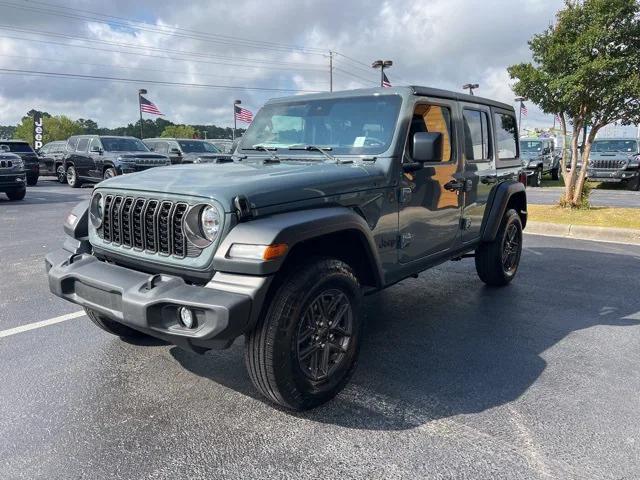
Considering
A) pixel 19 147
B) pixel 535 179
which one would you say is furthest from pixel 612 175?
pixel 19 147

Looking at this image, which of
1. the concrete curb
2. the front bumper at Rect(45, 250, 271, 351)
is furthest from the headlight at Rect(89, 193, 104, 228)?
the concrete curb

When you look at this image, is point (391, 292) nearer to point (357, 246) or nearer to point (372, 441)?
point (357, 246)

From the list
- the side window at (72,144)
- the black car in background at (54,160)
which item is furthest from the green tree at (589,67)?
the black car in background at (54,160)

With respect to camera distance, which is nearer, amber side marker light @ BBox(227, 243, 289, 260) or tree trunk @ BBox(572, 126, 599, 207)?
amber side marker light @ BBox(227, 243, 289, 260)

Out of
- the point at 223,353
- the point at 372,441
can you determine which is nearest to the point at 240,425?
the point at 372,441

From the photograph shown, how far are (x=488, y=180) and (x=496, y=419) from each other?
2771 mm

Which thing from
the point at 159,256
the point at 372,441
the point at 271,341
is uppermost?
the point at 159,256

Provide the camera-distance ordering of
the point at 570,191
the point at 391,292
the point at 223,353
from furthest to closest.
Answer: the point at 570,191
the point at 391,292
the point at 223,353

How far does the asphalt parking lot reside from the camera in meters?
2.48

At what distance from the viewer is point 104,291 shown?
286 cm

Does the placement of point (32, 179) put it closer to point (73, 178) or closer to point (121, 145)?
point (73, 178)

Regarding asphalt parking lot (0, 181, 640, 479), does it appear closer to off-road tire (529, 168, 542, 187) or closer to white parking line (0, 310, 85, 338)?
white parking line (0, 310, 85, 338)

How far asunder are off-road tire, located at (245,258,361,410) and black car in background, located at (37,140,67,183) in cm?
1970

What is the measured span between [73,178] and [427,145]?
18.0 m
